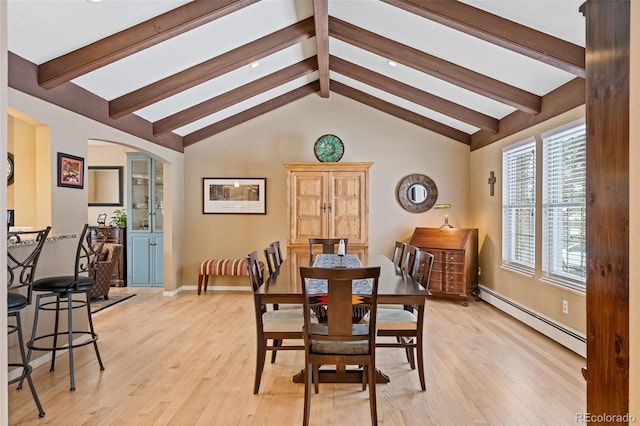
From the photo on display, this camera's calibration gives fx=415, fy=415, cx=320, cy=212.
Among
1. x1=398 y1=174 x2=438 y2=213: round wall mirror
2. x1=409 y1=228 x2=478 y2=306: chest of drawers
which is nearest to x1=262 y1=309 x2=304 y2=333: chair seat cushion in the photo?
x1=409 y1=228 x2=478 y2=306: chest of drawers

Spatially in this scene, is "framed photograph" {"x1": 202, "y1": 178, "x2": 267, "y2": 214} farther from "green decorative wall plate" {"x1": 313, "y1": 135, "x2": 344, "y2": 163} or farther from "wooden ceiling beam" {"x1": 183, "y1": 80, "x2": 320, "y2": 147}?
"green decorative wall plate" {"x1": 313, "y1": 135, "x2": 344, "y2": 163}

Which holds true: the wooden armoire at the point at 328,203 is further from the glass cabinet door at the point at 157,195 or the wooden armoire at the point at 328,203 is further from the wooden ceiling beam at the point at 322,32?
the glass cabinet door at the point at 157,195

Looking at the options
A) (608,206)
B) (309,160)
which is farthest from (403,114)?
(608,206)

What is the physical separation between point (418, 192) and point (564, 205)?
2.66 m

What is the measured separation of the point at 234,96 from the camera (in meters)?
5.50

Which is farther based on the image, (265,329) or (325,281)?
(325,281)

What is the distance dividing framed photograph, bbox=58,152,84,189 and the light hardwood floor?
154cm

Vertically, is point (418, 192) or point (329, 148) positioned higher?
point (329, 148)

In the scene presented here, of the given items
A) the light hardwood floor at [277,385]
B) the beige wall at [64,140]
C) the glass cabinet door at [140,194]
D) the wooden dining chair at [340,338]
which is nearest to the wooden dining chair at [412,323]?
the light hardwood floor at [277,385]

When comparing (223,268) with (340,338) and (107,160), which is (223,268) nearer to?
(107,160)

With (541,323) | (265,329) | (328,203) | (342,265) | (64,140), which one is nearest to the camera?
(265,329)

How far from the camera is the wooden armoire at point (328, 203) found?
5.89 metres

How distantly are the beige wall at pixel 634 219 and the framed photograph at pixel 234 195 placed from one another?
587 centimetres

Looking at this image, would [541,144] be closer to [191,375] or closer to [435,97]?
[435,97]
